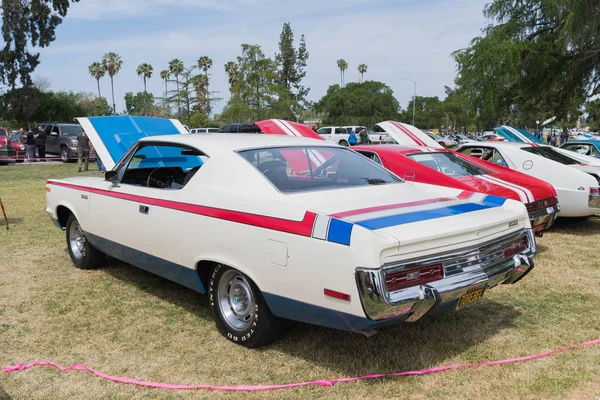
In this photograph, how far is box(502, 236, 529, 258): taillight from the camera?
3.71 metres

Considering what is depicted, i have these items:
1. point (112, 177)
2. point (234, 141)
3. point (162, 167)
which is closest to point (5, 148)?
point (162, 167)

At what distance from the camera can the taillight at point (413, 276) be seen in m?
3.00

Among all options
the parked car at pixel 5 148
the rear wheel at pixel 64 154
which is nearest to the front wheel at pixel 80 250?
the rear wheel at pixel 64 154

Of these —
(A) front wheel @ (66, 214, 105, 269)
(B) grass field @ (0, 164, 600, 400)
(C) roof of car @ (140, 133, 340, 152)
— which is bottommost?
(B) grass field @ (0, 164, 600, 400)

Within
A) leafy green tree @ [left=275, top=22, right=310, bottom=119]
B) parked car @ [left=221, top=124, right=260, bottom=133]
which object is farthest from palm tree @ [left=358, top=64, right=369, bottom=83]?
parked car @ [left=221, top=124, right=260, bottom=133]

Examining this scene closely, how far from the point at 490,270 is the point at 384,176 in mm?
1295

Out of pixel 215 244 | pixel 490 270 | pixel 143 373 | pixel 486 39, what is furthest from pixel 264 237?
pixel 486 39

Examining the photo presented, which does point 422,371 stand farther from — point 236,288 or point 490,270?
point 236,288

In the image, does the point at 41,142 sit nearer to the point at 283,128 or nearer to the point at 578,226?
the point at 283,128

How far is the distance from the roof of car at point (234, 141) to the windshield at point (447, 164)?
2.69 m

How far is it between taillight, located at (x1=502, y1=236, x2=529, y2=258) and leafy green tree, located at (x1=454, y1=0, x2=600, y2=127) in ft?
52.3

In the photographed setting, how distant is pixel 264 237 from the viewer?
11.1 ft

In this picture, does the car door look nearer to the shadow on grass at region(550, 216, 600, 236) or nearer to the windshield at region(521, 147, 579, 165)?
the windshield at region(521, 147, 579, 165)

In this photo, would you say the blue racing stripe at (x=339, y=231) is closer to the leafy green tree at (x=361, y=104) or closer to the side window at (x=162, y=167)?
the side window at (x=162, y=167)
